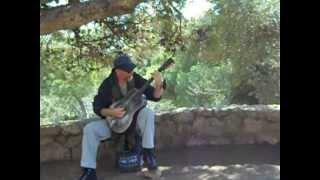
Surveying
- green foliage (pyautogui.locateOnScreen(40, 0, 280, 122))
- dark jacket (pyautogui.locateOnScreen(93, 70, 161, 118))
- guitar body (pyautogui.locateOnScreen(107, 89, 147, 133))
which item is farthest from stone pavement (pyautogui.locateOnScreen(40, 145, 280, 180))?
green foliage (pyautogui.locateOnScreen(40, 0, 280, 122))

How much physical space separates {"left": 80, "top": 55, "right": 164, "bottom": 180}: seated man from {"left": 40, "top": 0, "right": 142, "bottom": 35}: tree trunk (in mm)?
369

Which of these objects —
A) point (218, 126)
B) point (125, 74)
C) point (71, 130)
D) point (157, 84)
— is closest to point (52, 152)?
point (71, 130)

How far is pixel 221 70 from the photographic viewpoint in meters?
9.12

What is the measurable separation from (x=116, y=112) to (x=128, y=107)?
12 cm

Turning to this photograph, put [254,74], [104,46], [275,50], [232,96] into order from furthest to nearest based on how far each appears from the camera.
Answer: [232,96] < [254,74] < [275,50] < [104,46]

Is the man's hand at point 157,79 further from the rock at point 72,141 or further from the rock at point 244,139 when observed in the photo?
the rock at point 244,139

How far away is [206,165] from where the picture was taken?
13.6 ft

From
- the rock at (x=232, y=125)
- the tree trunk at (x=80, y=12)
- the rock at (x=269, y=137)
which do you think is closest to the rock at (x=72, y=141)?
the tree trunk at (x=80, y=12)

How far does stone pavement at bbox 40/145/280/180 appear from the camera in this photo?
3.87 metres

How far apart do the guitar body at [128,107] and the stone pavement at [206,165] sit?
1.08 feet

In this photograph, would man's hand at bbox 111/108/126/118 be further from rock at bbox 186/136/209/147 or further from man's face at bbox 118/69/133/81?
rock at bbox 186/136/209/147
